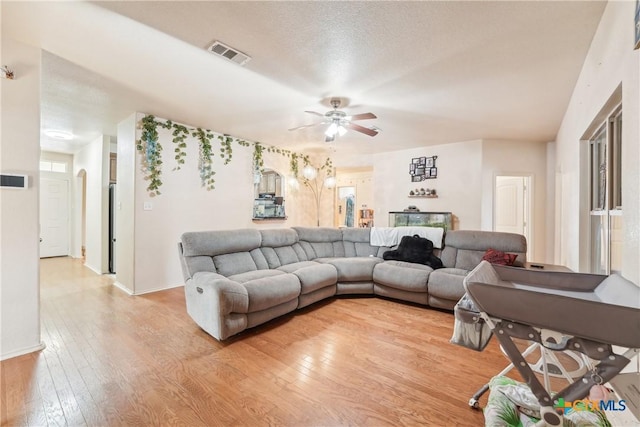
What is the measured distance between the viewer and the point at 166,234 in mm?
4145

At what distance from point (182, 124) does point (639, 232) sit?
4.98 m

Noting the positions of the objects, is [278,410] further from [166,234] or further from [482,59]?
[166,234]

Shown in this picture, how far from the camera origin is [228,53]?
7.52ft

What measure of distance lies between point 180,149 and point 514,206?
6424mm

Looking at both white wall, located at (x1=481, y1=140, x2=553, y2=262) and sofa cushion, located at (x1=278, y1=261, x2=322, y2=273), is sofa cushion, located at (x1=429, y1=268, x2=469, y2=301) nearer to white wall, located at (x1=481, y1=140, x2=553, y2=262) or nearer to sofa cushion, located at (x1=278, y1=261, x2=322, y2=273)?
sofa cushion, located at (x1=278, y1=261, x2=322, y2=273)

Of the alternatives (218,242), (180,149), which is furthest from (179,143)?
(218,242)

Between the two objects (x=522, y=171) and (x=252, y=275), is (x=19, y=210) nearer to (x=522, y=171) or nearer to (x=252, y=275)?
(x=252, y=275)

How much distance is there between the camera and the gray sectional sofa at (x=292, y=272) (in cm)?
253

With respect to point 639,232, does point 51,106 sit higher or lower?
higher

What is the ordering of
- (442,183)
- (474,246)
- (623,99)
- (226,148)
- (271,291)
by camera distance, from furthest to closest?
(442,183)
(226,148)
(474,246)
(271,291)
(623,99)

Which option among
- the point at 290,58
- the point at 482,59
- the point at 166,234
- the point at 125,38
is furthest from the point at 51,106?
the point at 482,59

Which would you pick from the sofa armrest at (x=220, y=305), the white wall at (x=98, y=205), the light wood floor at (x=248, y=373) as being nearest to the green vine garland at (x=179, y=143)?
the white wall at (x=98, y=205)

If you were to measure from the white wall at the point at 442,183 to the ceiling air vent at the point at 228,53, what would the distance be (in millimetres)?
4482

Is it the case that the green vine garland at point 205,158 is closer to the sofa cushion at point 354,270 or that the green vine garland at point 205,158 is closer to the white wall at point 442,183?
the sofa cushion at point 354,270
